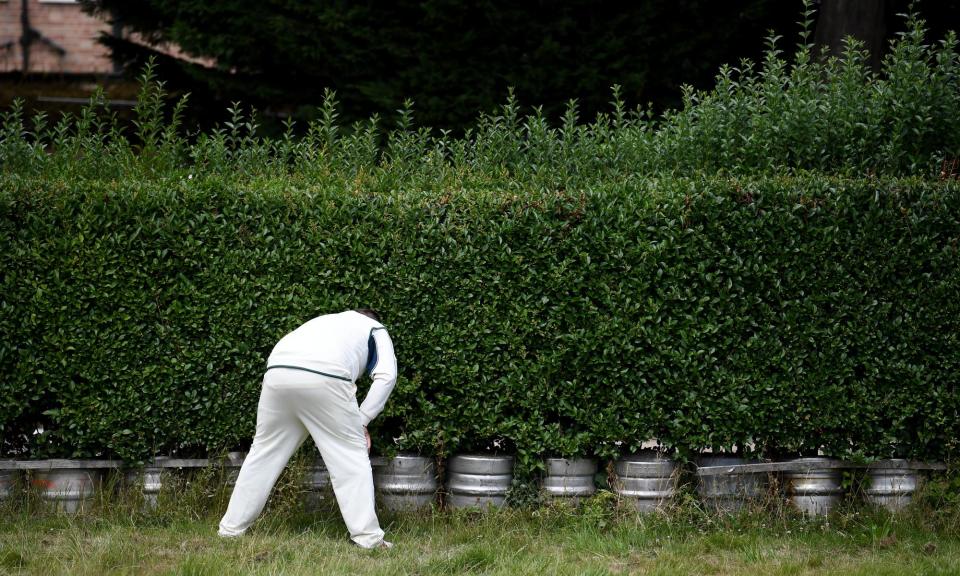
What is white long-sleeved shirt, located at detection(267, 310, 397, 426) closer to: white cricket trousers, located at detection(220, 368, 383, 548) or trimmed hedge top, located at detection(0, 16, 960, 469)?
white cricket trousers, located at detection(220, 368, 383, 548)

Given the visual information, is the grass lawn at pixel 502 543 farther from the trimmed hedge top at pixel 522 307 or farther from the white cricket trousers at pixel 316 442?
the trimmed hedge top at pixel 522 307

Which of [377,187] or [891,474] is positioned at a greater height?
[377,187]


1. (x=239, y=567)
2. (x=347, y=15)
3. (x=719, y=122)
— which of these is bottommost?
(x=239, y=567)

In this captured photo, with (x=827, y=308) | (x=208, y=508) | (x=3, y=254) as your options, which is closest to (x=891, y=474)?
(x=827, y=308)

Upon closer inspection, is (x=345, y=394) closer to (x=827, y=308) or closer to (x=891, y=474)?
(x=827, y=308)

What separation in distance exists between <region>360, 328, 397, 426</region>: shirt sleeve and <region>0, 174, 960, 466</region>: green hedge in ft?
1.72

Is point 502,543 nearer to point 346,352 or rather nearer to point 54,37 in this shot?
point 346,352

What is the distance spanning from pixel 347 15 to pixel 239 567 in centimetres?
861

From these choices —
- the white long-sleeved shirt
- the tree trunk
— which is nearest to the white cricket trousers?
the white long-sleeved shirt

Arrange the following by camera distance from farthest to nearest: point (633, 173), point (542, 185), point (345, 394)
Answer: point (633, 173) < point (542, 185) < point (345, 394)

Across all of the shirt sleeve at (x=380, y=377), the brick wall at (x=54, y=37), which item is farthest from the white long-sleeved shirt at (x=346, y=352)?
the brick wall at (x=54, y=37)

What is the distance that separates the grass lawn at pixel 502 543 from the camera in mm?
5070

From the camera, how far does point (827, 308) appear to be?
6199mm

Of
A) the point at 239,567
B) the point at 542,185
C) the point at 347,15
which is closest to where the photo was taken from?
the point at 239,567
